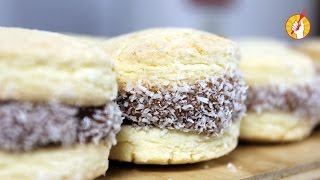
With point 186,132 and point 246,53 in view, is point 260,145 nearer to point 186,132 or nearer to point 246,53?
point 246,53

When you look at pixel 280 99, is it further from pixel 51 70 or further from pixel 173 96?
pixel 51 70

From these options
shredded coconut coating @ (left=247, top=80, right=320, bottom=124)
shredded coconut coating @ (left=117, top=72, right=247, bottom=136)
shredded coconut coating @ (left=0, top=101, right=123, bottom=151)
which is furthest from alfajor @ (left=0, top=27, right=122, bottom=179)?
shredded coconut coating @ (left=247, top=80, right=320, bottom=124)

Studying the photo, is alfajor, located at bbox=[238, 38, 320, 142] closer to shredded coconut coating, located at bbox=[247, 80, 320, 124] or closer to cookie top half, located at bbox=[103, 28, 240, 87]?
shredded coconut coating, located at bbox=[247, 80, 320, 124]

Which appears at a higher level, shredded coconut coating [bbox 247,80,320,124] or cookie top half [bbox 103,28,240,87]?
cookie top half [bbox 103,28,240,87]

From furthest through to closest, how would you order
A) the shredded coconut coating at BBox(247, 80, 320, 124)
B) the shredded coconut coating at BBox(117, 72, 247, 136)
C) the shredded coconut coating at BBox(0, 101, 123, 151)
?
the shredded coconut coating at BBox(247, 80, 320, 124) < the shredded coconut coating at BBox(117, 72, 247, 136) < the shredded coconut coating at BBox(0, 101, 123, 151)

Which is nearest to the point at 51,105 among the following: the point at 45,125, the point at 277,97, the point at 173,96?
the point at 45,125

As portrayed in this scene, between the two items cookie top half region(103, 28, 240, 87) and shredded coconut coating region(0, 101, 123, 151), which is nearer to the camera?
shredded coconut coating region(0, 101, 123, 151)

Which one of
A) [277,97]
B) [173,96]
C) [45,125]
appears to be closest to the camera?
[45,125]

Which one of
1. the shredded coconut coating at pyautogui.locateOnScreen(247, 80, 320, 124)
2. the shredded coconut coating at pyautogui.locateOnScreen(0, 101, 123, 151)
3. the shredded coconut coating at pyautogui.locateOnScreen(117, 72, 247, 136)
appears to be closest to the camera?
the shredded coconut coating at pyautogui.locateOnScreen(0, 101, 123, 151)
